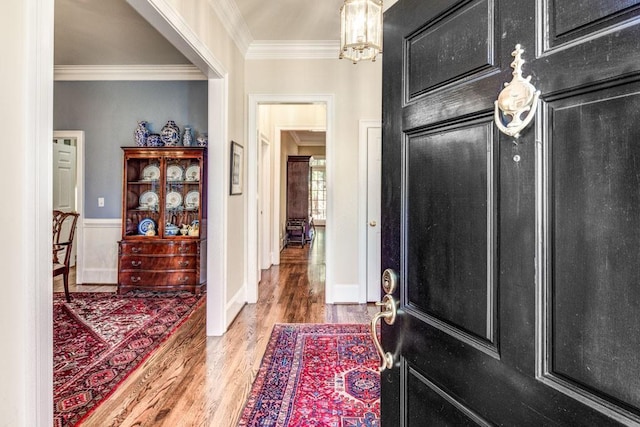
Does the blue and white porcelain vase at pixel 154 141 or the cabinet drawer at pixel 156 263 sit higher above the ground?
the blue and white porcelain vase at pixel 154 141

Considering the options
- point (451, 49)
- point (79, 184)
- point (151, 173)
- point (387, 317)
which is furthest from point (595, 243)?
point (79, 184)

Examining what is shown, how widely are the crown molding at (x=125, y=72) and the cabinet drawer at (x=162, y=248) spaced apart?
216 centimetres

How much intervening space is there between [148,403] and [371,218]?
285cm

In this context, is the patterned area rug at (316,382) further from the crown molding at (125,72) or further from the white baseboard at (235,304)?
the crown molding at (125,72)

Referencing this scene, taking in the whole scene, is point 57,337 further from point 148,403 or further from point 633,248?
point 633,248

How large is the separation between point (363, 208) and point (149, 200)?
2.75 metres

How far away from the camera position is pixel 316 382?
2.45 meters

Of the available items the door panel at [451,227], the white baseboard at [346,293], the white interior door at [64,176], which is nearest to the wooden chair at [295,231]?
the white interior door at [64,176]

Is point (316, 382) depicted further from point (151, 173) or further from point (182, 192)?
point (151, 173)

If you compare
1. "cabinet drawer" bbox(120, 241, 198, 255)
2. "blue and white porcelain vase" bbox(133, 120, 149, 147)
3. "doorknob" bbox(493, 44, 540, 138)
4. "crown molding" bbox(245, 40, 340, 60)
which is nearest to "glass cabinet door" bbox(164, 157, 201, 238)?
"cabinet drawer" bbox(120, 241, 198, 255)

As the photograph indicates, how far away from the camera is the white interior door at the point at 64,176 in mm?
5637

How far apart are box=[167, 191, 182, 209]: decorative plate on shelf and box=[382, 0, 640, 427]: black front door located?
4.23 meters

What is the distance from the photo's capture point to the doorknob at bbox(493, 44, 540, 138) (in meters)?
0.65

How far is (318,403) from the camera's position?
2201 millimetres
